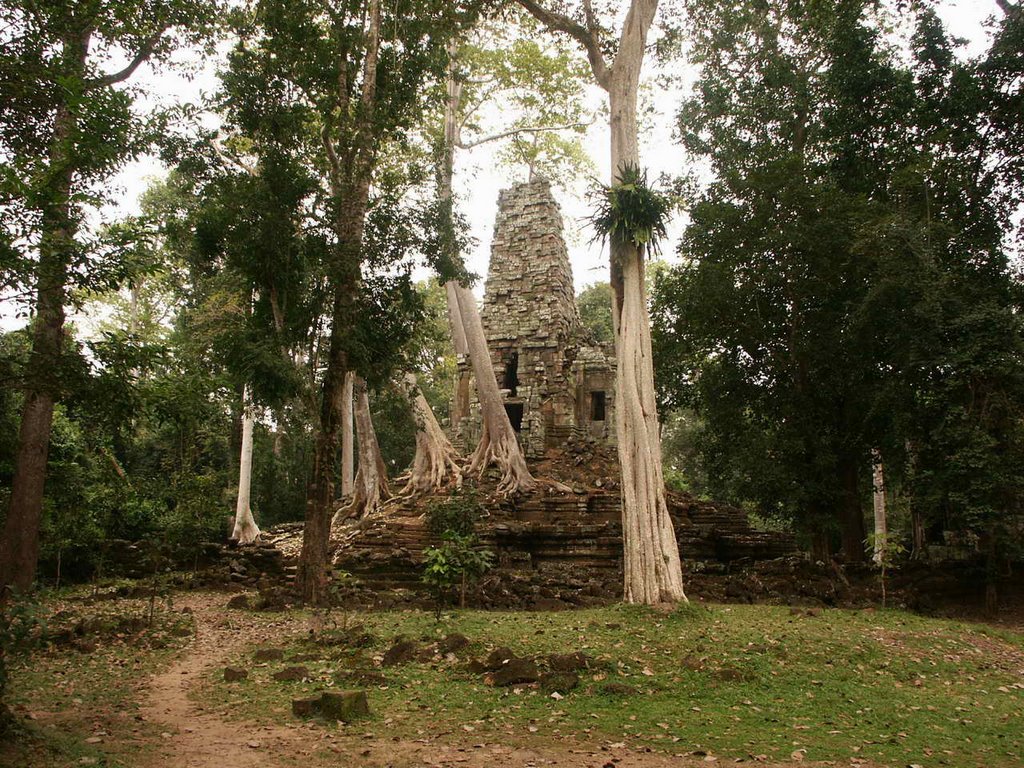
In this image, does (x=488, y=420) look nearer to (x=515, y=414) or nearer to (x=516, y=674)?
(x=515, y=414)

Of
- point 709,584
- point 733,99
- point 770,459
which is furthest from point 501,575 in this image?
point 733,99

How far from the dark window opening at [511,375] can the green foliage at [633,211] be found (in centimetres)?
1007

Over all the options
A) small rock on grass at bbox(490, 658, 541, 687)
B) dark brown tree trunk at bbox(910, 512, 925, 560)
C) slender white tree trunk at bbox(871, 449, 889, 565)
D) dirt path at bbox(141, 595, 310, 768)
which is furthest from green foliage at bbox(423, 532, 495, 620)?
dark brown tree trunk at bbox(910, 512, 925, 560)

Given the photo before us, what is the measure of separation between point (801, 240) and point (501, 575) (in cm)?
841

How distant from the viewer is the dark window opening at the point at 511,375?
2109 centimetres

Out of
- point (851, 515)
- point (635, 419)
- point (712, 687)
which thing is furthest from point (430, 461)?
point (712, 687)

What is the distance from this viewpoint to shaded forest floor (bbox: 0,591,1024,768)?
506cm

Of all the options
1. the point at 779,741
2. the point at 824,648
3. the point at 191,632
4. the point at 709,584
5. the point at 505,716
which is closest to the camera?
the point at 779,741

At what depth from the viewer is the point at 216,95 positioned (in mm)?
11227

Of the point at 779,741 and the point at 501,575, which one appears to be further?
the point at 501,575

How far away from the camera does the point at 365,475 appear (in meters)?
17.9

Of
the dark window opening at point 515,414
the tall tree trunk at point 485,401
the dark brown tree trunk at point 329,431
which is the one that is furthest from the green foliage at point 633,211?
the dark window opening at point 515,414

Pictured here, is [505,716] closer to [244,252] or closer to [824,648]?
[824,648]

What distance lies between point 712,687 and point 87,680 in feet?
19.1
